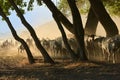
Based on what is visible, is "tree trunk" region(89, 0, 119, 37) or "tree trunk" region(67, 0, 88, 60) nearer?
"tree trunk" region(67, 0, 88, 60)

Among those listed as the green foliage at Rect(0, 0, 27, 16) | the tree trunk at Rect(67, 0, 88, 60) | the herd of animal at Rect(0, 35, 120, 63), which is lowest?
the herd of animal at Rect(0, 35, 120, 63)

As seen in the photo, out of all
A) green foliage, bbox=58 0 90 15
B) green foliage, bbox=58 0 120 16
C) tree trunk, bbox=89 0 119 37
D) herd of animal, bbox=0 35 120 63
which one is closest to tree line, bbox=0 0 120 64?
tree trunk, bbox=89 0 119 37

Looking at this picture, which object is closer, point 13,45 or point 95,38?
point 95,38

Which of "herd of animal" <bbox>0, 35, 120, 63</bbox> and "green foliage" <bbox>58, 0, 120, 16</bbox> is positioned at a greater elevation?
"green foliage" <bbox>58, 0, 120, 16</bbox>

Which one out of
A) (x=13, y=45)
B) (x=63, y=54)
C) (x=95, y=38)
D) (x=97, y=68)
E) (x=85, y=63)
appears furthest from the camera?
(x=13, y=45)

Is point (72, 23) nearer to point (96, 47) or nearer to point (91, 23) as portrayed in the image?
point (96, 47)

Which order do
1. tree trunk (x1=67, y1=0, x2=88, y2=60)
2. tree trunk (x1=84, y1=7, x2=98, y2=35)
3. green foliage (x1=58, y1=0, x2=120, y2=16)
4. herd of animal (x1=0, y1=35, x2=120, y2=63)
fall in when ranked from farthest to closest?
green foliage (x1=58, y1=0, x2=120, y2=16)
tree trunk (x1=84, y1=7, x2=98, y2=35)
herd of animal (x1=0, y1=35, x2=120, y2=63)
tree trunk (x1=67, y1=0, x2=88, y2=60)

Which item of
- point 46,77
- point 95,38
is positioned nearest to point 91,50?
point 95,38

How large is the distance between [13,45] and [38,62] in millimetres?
20227

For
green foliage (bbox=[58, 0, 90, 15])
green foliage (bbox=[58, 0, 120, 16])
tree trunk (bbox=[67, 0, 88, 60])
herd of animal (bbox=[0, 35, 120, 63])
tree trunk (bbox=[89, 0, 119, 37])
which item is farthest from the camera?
green foliage (bbox=[58, 0, 90, 15])

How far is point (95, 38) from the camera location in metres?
25.2

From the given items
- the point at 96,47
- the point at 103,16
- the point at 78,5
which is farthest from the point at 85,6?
the point at 96,47

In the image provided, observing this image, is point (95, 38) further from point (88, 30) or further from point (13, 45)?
point (13, 45)

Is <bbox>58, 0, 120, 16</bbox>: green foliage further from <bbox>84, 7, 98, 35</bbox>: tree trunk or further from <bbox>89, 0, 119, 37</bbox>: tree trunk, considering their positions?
<bbox>89, 0, 119, 37</bbox>: tree trunk
